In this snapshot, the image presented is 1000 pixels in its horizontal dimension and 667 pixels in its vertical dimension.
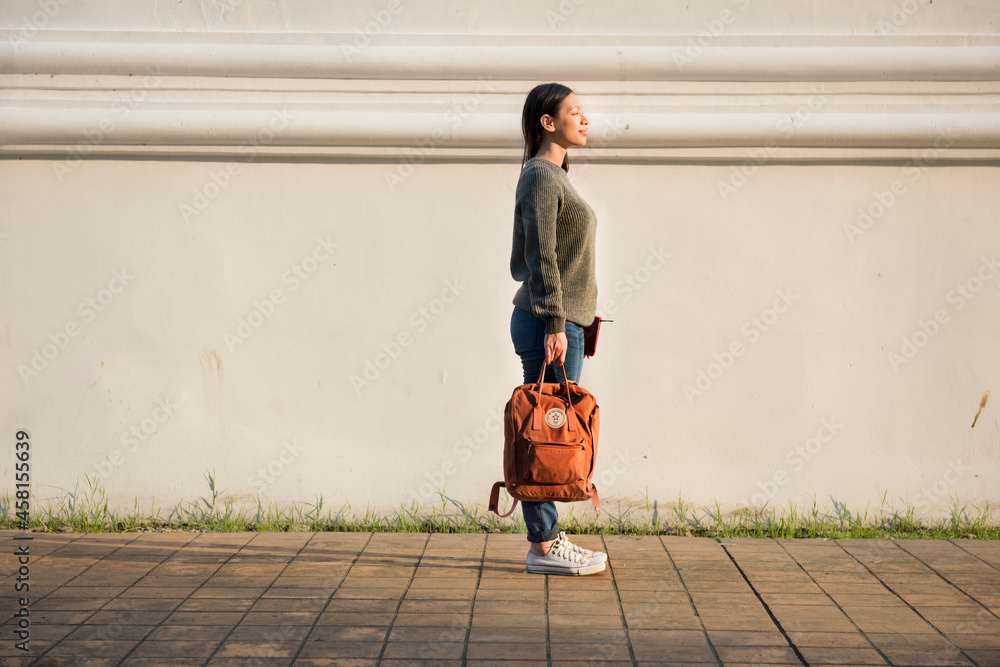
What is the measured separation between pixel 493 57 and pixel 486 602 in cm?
269

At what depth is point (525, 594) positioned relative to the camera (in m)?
3.52

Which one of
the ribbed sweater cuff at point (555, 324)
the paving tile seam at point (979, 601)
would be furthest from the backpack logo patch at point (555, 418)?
the paving tile seam at point (979, 601)

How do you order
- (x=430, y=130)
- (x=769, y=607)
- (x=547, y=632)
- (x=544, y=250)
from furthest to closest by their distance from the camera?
1. (x=430, y=130)
2. (x=544, y=250)
3. (x=769, y=607)
4. (x=547, y=632)

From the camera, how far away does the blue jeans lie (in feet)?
12.0

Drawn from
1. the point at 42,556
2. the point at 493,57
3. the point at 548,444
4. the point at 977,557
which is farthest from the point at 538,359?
the point at 42,556

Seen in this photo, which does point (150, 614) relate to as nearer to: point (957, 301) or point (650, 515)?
point (650, 515)

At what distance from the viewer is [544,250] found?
11.5 ft

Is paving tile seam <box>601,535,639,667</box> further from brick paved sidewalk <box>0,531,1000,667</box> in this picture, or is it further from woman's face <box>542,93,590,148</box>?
woman's face <box>542,93,590,148</box>

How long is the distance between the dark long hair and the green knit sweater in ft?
0.41

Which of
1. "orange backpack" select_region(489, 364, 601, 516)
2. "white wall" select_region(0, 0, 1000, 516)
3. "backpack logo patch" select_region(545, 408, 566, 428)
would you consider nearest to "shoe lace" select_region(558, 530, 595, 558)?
"orange backpack" select_region(489, 364, 601, 516)

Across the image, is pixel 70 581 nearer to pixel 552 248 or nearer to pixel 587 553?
pixel 587 553

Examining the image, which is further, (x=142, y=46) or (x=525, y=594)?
(x=142, y=46)

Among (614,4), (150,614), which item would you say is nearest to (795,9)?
(614,4)

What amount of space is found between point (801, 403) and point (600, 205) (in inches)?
57.2
